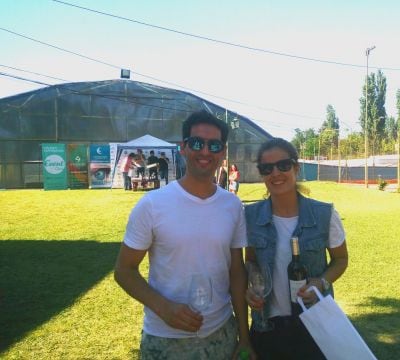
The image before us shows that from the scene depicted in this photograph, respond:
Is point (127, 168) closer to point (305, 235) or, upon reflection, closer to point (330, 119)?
point (305, 235)

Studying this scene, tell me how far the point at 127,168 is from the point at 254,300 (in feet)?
70.7

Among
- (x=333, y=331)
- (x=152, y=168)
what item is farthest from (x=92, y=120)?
(x=333, y=331)

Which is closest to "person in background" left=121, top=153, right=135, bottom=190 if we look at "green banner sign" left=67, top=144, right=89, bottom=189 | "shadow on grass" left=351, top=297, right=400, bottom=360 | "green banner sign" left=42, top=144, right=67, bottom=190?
"green banner sign" left=67, top=144, right=89, bottom=189

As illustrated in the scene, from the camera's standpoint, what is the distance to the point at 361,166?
129 ft

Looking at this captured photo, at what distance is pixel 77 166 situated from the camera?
2655cm

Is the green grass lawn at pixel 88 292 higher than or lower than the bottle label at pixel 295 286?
lower

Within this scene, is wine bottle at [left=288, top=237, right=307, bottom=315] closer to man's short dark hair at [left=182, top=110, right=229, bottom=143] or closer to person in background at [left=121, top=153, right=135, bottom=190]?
man's short dark hair at [left=182, top=110, right=229, bottom=143]

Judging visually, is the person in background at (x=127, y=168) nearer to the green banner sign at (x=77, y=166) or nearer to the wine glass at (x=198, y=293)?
the green banner sign at (x=77, y=166)

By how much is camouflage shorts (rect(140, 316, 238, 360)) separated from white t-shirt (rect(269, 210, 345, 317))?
0.35 m

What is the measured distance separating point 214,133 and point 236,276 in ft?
2.41

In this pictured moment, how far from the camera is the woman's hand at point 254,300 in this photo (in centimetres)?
213

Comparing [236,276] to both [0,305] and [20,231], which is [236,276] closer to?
[0,305]

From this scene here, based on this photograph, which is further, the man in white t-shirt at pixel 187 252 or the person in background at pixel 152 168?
the person in background at pixel 152 168

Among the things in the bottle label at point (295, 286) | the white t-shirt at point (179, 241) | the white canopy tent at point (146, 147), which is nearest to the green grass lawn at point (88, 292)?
the white t-shirt at point (179, 241)
